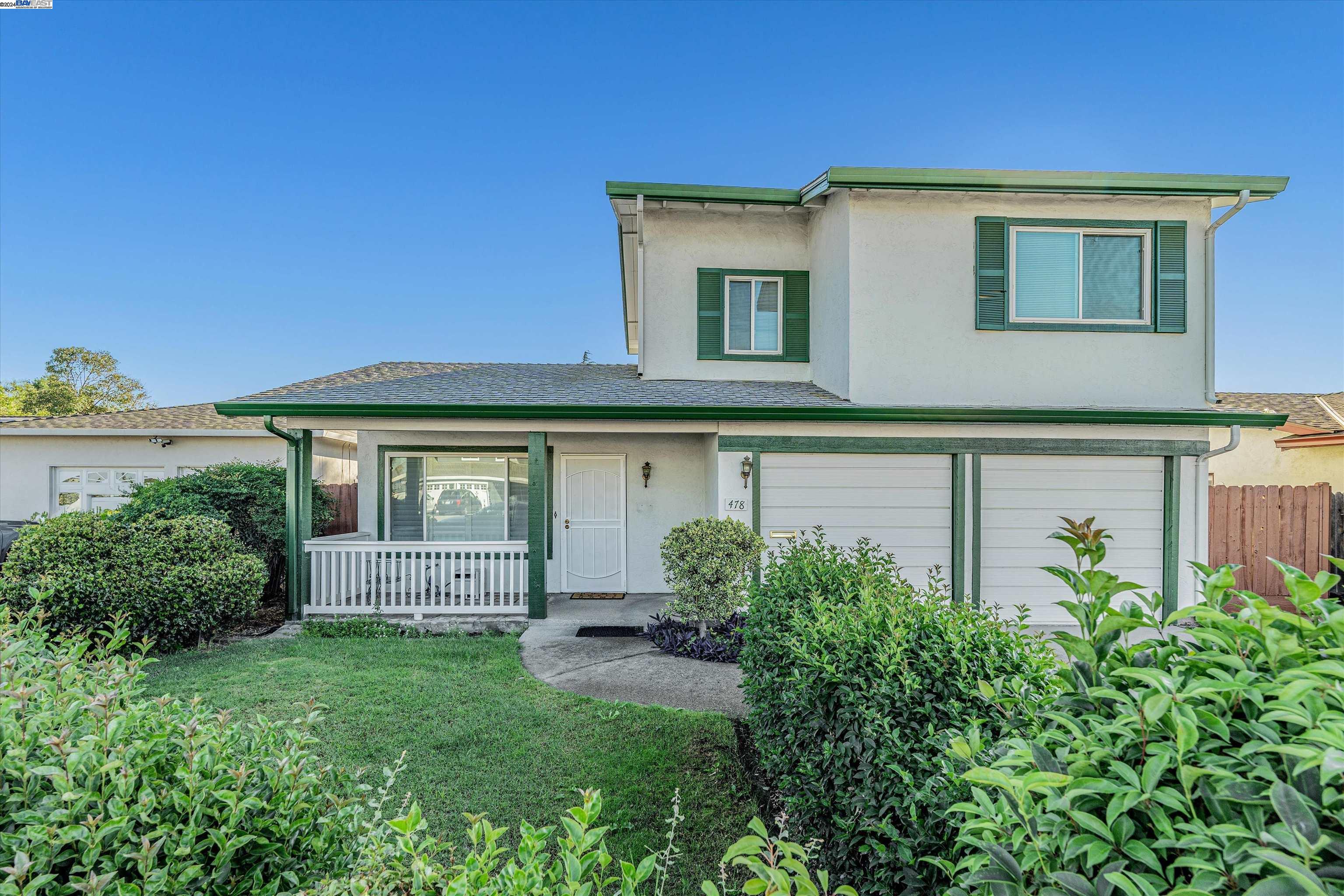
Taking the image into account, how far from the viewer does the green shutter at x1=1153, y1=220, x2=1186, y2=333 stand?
8438mm

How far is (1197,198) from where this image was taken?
27.3 feet

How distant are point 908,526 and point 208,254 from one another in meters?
23.5

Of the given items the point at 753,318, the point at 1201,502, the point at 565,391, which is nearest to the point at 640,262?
the point at 753,318

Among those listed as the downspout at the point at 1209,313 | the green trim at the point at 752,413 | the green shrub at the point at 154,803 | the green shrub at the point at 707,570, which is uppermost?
the downspout at the point at 1209,313

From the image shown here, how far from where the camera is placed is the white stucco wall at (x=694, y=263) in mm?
9461

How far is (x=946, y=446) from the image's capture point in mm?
8164

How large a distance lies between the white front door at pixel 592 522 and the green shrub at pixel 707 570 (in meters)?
2.99

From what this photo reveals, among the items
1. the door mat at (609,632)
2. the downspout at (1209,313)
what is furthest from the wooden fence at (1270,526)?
the door mat at (609,632)

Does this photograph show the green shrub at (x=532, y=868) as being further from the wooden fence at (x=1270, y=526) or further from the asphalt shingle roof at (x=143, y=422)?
the asphalt shingle roof at (x=143, y=422)

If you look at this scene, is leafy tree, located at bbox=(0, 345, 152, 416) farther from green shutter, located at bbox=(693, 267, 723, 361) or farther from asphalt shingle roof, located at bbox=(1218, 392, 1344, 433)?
asphalt shingle roof, located at bbox=(1218, 392, 1344, 433)

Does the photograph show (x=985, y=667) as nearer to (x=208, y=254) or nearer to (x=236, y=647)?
(x=236, y=647)

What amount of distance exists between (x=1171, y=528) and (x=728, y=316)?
702 centimetres

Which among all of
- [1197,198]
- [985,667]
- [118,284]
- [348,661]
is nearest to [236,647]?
[348,661]

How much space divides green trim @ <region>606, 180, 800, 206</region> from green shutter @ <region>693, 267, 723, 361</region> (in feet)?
3.53
